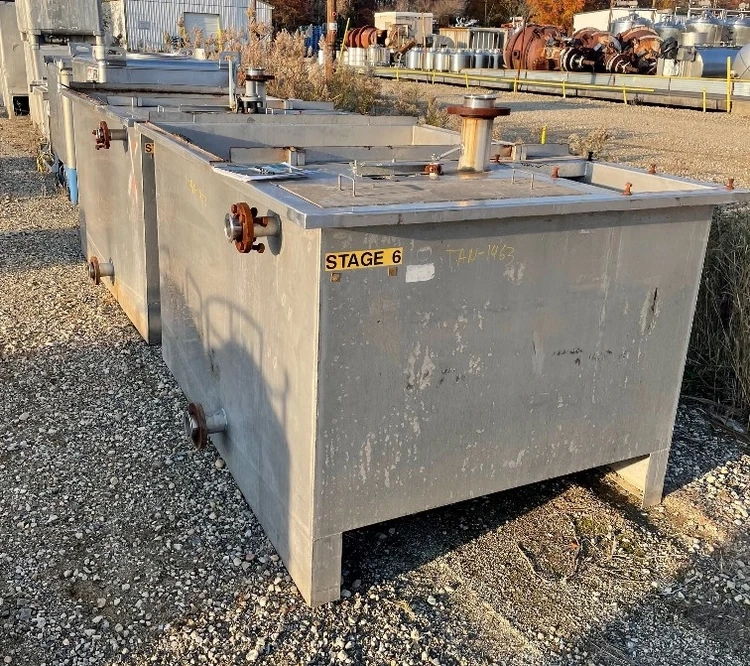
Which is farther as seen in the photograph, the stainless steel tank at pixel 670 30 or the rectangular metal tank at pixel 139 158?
the stainless steel tank at pixel 670 30

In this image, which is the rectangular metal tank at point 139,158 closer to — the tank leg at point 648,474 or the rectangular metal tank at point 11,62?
the tank leg at point 648,474

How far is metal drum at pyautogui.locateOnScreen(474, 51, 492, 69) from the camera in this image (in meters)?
30.0

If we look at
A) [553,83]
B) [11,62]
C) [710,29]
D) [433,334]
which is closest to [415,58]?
[553,83]

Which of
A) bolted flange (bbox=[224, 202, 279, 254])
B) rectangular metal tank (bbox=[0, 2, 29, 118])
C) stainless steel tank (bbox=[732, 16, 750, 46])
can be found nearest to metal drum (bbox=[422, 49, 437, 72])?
stainless steel tank (bbox=[732, 16, 750, 46])

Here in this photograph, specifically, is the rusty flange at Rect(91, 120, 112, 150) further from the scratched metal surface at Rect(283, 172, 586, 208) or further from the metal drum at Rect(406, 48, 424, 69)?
the metal drum at Rect(406, 48, 424, 69)

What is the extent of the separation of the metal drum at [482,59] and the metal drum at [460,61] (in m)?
0.24

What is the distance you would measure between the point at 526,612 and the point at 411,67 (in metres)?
32.2

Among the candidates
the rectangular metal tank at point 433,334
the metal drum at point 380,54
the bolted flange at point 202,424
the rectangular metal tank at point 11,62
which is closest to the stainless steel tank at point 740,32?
the metal drum at point 380,54

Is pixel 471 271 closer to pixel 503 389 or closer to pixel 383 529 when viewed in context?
pixel 503 389

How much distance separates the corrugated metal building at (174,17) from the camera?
89.9 feet

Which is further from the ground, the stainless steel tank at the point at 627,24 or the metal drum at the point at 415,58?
the stainless steel tank at the point at 627,24

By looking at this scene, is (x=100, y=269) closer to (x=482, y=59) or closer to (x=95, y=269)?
(x=95, y=269)

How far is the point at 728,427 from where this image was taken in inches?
153

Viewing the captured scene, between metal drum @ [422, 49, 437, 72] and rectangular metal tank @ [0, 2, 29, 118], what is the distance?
18.5m
